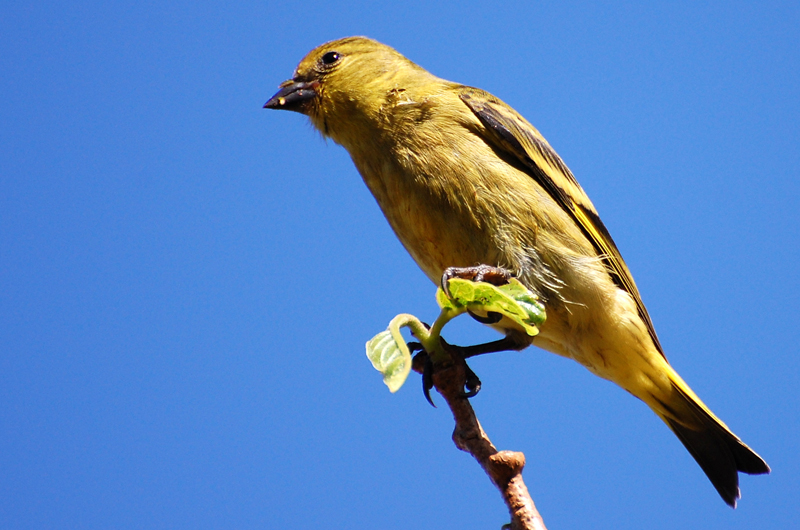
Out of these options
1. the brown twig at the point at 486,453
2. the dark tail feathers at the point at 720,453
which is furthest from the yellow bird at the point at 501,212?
the brown twig at the point at 486,453

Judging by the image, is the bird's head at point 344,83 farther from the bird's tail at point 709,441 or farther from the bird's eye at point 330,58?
the bird's tail at point 709,441

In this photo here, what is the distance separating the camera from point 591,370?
4.02 m

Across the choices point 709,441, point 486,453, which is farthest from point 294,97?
point 709,441

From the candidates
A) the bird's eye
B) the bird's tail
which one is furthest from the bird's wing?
the bird's eye

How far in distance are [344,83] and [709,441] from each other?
2.75 m

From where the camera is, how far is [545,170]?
13.0 feet

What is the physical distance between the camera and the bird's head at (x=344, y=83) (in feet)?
12.9

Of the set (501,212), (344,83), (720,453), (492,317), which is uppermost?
(344,83)

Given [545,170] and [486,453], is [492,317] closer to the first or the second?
[486,453]

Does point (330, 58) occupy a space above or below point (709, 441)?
above

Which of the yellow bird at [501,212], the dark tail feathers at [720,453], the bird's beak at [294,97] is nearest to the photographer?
the yellow bird at [501,212]

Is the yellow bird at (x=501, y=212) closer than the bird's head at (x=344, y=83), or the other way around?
the yellow bird at (x=501, y=212)

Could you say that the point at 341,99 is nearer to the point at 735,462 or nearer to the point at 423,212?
the point at 423,212

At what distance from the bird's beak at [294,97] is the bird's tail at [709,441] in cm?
247
